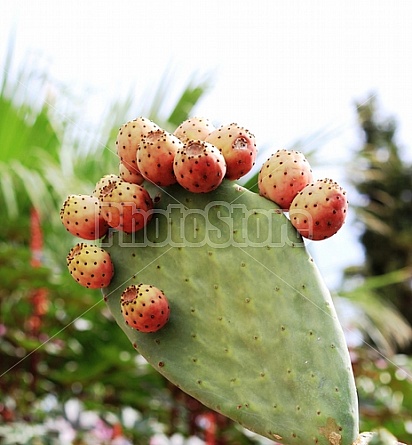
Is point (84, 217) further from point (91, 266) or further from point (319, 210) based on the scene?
point (319, 210)

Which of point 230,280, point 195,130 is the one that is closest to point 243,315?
point 230,280

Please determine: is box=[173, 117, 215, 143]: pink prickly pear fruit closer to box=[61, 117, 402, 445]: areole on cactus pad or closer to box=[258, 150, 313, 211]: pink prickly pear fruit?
box=[61, 117, 402, 445]: areole on cactus pad

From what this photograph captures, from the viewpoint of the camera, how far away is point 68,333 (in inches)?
76.2

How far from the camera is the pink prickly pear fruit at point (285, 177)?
0.72 metres

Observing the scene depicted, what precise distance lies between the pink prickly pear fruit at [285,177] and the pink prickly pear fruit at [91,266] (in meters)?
0.21

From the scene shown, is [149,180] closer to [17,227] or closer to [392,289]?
[17,227]

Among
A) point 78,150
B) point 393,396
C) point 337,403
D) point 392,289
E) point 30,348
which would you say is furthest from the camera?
point 392,289

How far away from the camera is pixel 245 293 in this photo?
2.28ft

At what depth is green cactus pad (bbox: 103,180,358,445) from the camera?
64 centimetres

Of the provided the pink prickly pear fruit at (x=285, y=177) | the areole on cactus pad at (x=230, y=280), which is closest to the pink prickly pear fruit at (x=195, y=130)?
the areole on cactus pad at (x=230, y=280)

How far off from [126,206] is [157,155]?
72 mm

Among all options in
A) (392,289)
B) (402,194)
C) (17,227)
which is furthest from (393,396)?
(402,194)

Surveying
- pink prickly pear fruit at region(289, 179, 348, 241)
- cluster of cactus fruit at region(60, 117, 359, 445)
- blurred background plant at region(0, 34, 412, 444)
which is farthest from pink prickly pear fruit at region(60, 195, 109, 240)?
blurred background plant at region(0, 34, 412, 444)

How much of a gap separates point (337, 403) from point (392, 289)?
1049 cm
